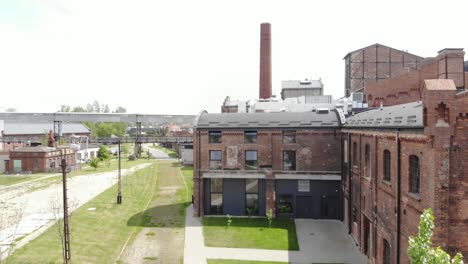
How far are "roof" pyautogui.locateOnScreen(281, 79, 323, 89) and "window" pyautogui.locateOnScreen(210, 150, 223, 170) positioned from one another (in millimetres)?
33276

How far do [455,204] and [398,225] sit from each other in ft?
11.6

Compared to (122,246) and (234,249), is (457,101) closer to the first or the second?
(234,249)

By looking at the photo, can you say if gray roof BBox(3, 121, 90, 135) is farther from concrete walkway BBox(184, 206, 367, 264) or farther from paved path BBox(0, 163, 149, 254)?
concrete walkway BBox(184, 206, 367, 264)

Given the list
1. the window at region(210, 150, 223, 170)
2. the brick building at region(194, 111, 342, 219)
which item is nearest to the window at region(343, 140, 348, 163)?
the brick building at region(194, 111, 342, 219)

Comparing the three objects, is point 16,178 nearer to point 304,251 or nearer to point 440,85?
point 304,251

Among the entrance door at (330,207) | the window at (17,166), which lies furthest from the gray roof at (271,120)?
the window at (17,166)

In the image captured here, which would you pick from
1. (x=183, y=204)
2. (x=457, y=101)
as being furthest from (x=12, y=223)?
(x=457, y=101)

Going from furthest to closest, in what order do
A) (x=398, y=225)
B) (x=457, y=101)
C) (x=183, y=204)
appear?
(x=183, y=204) → (x=398, y=225) → (x=457, y=101)

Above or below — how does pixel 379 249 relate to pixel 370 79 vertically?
below

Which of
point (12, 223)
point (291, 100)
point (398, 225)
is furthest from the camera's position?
point (291, 100)

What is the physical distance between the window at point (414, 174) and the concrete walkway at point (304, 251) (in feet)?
26.0

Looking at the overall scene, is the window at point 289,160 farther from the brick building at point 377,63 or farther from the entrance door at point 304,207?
the brick building at point 377,63

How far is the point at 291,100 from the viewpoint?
54.3 metres

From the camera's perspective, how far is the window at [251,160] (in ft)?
99.6
